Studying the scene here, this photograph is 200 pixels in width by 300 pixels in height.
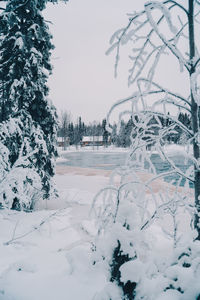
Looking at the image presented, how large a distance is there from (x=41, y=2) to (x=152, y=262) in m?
10.1

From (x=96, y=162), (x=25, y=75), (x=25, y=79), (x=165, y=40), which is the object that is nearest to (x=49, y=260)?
(x=165, y=40)

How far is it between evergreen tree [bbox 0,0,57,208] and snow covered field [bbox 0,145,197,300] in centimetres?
203

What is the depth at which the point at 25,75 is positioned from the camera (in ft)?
28.2

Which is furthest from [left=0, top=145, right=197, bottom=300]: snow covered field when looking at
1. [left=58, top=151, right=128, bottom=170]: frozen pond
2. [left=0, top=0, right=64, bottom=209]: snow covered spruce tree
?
[left=58, top=151, right=128, bottom=170]: frozen pond

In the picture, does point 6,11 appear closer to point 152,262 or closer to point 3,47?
point 3,47

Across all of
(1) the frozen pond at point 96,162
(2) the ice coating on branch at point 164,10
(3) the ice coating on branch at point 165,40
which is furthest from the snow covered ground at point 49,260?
(1) the frozen pond at point 96,162

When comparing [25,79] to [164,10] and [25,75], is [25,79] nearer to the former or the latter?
[25,75]

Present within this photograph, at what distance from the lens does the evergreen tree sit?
8.25 m

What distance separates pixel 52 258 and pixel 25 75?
6.81m

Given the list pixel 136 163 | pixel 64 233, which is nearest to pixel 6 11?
pixel 64 233

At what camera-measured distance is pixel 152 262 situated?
222 cm

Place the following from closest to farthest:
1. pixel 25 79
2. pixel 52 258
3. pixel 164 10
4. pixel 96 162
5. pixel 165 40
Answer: pixel 164 10, pixel 165 40, pixel 52 258, pixel 25 79, pixel 96 162

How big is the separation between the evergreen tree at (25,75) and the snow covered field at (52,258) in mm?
2028

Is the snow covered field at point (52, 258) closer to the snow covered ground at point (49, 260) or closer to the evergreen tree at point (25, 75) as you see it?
the snow covered ground at point (49, 260)
